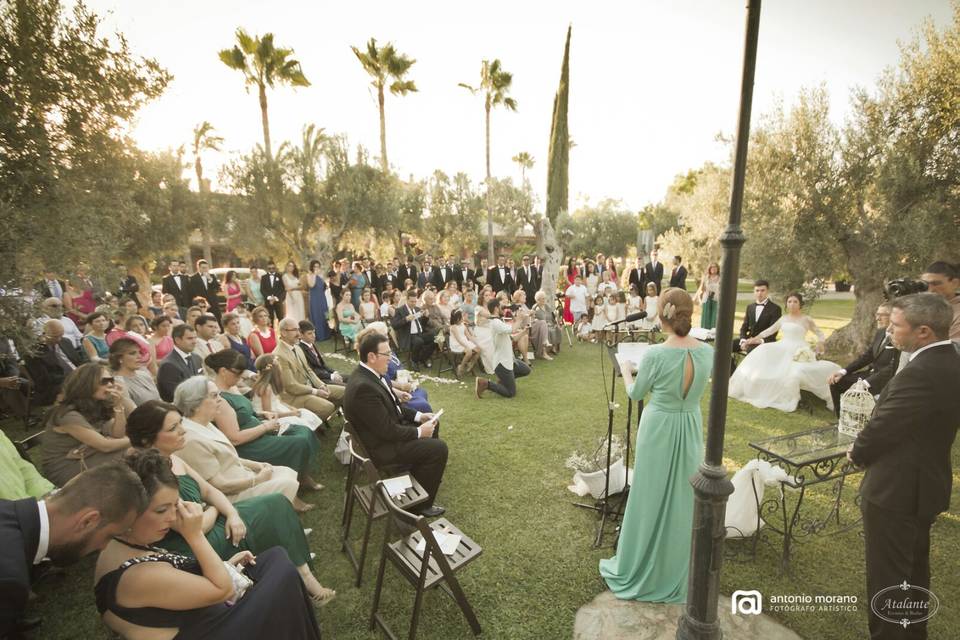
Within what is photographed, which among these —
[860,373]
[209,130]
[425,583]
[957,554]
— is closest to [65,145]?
[425,583]

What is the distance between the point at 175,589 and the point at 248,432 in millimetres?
2248

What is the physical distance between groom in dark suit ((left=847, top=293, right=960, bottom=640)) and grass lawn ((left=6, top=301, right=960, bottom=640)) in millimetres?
579

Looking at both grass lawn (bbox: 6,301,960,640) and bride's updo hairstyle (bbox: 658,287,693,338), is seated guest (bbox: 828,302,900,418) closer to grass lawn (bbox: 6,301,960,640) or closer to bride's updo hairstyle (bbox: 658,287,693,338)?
grass lawn (bbox: 6,301,960,640)

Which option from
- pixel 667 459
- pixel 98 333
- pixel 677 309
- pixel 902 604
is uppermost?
pixel 677 309

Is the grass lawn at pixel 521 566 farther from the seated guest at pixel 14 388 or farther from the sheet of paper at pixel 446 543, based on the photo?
the seated guest at pixel 14 388

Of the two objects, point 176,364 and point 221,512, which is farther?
point 176,364

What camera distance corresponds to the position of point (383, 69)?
2383 cm

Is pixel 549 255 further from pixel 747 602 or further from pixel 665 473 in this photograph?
pixel 747 602

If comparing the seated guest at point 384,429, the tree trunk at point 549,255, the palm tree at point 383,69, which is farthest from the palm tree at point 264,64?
the seated guest at point 384,429

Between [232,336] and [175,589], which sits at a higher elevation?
[232,336]

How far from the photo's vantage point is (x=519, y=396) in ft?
25.7

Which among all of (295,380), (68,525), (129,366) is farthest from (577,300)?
(68,525)

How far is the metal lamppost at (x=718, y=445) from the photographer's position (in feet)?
6.59

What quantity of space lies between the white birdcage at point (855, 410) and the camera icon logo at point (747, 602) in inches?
90.8
